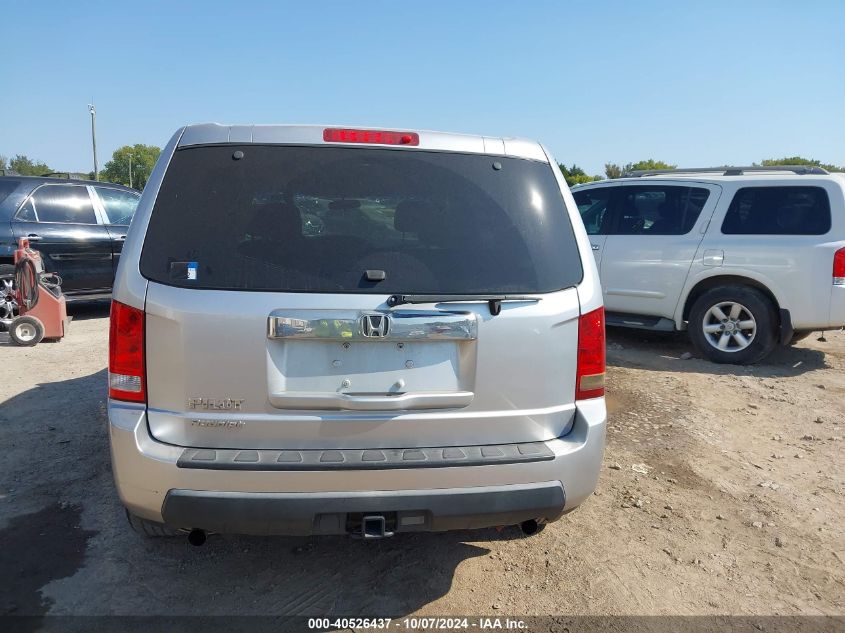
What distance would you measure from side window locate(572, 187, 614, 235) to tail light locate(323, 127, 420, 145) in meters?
5.44

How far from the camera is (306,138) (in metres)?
2.70

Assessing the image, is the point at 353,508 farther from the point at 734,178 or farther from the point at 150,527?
the point at 734,178

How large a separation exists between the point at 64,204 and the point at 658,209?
7577 mm

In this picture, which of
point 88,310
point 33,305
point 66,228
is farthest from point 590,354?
point 88,310

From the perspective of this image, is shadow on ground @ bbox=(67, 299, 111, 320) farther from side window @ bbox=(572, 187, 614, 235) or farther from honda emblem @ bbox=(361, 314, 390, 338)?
honda emblem @ bbox=(361, 314, 390, 338)

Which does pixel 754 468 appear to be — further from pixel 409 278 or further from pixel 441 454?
pixel 409 278

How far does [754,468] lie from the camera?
4.36 metres

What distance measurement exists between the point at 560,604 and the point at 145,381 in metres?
1.99

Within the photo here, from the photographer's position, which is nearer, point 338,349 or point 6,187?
point 338,349

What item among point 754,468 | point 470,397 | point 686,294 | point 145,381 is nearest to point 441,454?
point 470,397

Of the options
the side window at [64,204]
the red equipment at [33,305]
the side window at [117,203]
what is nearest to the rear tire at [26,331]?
the red equipment at [33,305]

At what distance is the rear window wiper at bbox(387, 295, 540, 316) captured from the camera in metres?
2.46

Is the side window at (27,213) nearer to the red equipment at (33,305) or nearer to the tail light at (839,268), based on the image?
the red equipment at (33,305)

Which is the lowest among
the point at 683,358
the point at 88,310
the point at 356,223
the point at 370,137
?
the point at 683,358
